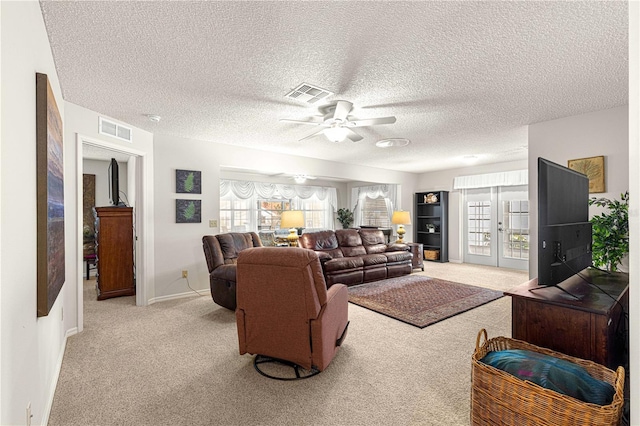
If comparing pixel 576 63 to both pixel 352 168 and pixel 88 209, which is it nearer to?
pixel 352 168

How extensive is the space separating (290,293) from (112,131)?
310 cm

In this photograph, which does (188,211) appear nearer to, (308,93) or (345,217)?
(308,93)

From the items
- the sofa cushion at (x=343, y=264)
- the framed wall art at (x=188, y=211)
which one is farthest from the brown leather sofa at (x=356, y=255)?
the framed wall art at (x=188, y=211)

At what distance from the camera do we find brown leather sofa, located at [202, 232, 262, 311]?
3.65 metres

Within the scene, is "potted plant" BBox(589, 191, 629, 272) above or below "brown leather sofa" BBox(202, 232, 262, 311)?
above

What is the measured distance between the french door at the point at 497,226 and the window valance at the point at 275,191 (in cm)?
376

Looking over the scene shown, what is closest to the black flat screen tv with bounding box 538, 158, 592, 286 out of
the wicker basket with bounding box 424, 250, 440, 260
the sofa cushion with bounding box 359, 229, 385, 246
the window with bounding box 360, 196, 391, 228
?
the sofa cushion with bounding box 359, 229, 385, 246

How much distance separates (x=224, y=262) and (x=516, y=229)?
→ 6099 mm

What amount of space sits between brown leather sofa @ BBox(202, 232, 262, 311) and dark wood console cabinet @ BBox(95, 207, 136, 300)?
1510 millimetres

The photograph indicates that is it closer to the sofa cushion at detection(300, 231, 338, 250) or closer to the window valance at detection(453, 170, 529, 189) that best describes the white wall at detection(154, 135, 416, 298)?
the sofa cushion at detection(300, 231, 338, 250)

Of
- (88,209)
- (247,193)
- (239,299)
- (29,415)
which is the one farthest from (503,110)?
(88,209)

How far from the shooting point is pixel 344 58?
2.25m

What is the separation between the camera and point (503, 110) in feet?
11.2

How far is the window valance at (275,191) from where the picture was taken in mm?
7225
